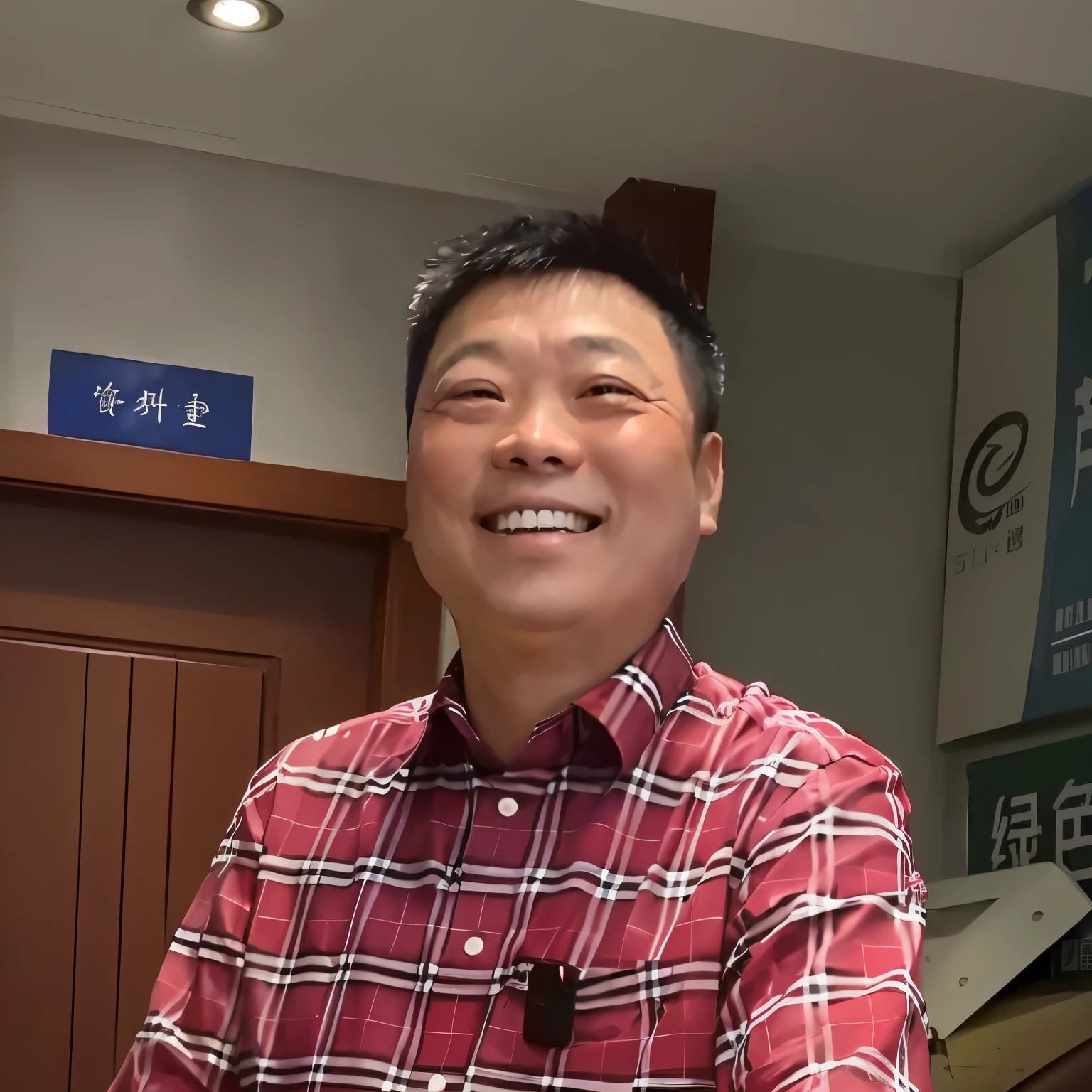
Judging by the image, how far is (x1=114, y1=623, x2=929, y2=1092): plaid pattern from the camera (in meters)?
0.76

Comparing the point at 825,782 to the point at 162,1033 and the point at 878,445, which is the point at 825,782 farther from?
the point at 878,445

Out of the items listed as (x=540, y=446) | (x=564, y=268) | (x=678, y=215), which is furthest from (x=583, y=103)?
(x=540, y=446)

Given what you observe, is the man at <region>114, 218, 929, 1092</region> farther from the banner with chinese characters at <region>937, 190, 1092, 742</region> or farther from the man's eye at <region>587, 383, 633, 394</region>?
the banner with chinese characters at <region>937, 190, 1092, 742</region>

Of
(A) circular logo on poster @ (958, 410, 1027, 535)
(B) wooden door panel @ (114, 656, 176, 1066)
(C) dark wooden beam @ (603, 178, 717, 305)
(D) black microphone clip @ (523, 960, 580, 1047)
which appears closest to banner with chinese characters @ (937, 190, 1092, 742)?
(A) circular logo on poster @ (958, 410, 1027, 535)

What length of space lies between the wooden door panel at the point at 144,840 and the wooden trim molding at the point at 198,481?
0.88 ft

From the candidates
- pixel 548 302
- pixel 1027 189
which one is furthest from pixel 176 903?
pixel 1027 189

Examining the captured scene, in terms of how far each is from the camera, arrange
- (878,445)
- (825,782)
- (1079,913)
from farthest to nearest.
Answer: (878,445)
(1079,913)
(825,782)

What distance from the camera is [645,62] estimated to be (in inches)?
78.8

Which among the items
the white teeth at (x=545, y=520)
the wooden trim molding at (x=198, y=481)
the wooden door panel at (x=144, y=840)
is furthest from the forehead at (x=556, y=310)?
the wooden door panel at (x=144, y=840)

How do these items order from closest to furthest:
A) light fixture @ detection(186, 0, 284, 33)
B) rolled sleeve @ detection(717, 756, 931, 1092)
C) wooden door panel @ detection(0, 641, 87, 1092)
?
rolled sleeve @ detection(717, 756, 931, 1092) → light fixture @ detection(186, 0, 284, 33) → wooden door panel @ detection(0, 641, 87, 1092)

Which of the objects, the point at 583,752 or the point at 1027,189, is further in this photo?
the point at 1027,189

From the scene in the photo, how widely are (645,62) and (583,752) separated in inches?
54.6

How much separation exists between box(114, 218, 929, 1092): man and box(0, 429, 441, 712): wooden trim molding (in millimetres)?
1217

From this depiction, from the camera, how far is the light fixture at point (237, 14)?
1882 millimetres
